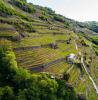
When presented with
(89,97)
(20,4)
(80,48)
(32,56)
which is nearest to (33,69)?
(32,56)

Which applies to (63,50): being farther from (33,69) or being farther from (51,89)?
(51,89)

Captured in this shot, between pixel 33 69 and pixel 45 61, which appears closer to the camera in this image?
pixel 33 69

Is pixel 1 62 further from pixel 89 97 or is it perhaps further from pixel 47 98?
pixel 89 97

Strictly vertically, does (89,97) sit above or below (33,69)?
below

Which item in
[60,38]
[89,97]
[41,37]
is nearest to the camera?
[89,97]

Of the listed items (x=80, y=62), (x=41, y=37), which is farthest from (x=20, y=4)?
(x=80, y=62)

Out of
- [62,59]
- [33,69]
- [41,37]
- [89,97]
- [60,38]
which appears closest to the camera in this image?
[33,69]

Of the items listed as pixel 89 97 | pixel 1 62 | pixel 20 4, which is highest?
pixel 20 4

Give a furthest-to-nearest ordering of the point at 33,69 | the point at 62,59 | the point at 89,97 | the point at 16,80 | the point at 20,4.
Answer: the point at 20,4
the point at 62,59
the point at 89,97
the point at 33,69
the point at 16,80

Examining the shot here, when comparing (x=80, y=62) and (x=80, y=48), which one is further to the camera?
(x=80, y=48)
